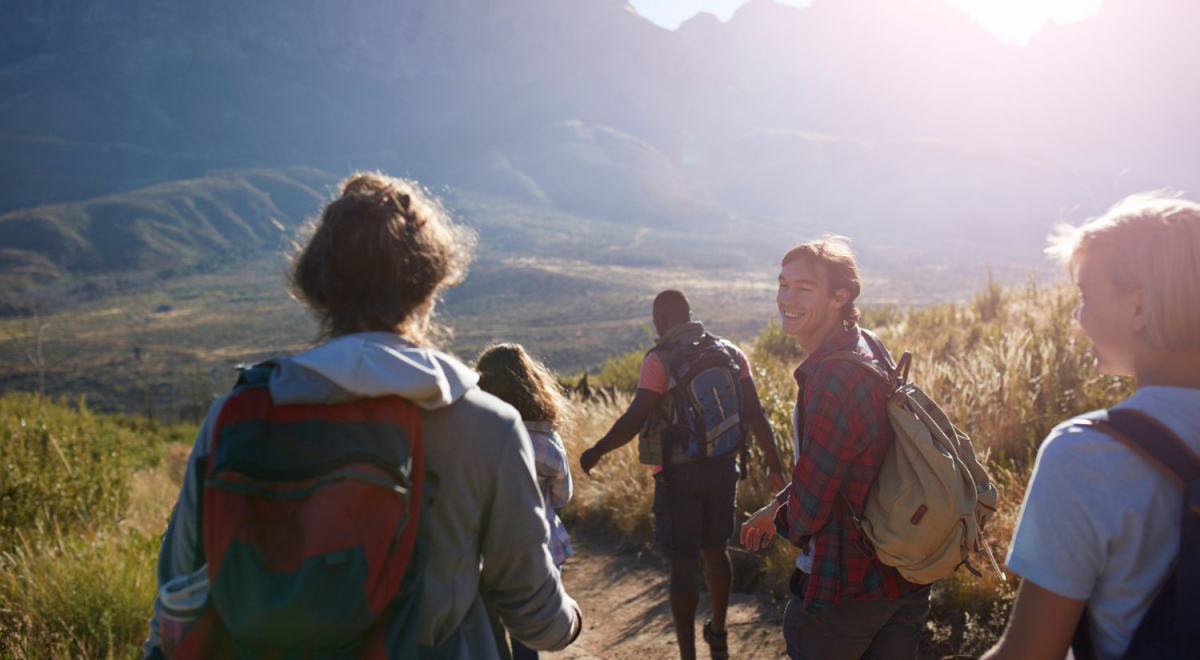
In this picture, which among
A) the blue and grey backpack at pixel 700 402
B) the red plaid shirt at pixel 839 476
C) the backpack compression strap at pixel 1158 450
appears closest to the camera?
the backpack compression strap at pixel 1158 450

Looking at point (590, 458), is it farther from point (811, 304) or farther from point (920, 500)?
point (920, 500)

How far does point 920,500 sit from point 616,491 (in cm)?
482

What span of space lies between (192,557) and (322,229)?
2.47ft

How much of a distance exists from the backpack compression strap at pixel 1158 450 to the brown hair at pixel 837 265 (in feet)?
4.22

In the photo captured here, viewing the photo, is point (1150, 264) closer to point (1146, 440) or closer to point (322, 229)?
point (1146, 440)

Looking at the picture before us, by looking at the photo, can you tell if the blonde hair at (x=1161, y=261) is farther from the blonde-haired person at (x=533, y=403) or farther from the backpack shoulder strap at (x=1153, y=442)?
the blonde-haired person at (x=533, y=403)

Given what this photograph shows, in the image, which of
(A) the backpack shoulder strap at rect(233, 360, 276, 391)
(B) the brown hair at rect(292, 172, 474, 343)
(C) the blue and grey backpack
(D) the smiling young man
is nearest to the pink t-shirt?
(C) the blue and grey backpack

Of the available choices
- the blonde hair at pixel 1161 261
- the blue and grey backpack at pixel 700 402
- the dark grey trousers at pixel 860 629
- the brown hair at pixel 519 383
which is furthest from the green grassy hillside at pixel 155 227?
the blonde hair at pixel 1161 261

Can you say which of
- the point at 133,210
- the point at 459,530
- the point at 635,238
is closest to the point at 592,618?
the point at 459,530

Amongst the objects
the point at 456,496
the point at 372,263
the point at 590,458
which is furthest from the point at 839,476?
the point at 590,458

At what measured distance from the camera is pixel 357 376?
1560 mm

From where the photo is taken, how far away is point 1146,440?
1.40 meters

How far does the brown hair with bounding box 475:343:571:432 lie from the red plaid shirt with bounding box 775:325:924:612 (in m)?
1.08

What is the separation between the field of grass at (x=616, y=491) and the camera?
14.0 feet
